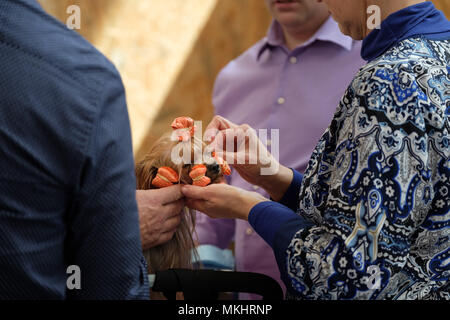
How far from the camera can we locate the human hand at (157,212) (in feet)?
4.71

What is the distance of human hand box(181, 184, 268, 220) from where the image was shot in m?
1.37

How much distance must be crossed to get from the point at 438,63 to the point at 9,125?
0.83 metres

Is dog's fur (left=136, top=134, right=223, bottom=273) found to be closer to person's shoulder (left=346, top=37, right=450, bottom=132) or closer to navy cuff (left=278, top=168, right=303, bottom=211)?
navy cuff (left=278, top=168, right=303, bottom=211)

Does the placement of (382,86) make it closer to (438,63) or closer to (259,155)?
(438,63)

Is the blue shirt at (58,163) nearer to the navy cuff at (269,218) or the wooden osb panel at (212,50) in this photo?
the navy cuff at (269,218)

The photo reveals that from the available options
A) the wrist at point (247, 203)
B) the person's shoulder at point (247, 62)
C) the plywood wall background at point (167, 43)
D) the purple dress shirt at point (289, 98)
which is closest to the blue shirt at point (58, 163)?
the wrist at point (247, 203)

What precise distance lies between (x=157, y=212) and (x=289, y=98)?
812mm

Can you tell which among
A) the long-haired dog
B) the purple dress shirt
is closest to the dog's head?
the long-haired dog

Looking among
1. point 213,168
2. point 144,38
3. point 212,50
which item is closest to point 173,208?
point 213,168

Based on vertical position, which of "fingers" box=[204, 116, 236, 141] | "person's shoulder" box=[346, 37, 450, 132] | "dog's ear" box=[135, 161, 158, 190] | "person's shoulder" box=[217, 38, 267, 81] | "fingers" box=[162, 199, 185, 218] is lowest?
"fingers" box=[162, 199, 185, 218]

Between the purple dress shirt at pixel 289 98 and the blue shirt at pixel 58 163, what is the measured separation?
1.17 meters

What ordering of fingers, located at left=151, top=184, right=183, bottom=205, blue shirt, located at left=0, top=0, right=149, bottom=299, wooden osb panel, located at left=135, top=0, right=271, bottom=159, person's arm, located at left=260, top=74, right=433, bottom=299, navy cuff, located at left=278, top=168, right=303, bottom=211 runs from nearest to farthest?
blue shirt, located at left=0, top=0, right=149, bottom=299 → person's arm, located at left=260, top=74, right=433, bottom=299 → fingers, located at left=151, top=184, right=183, bottom=205 → navy cuff, located at left=278, top=168, right=303, bottom=211 → wooden osb panel, located at left=135, top=0, right=271, bottom=159

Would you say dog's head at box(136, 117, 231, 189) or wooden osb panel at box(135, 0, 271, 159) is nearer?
dog's head at box(136, 117, 231, 189)

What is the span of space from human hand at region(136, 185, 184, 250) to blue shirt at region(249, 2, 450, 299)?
45cm
